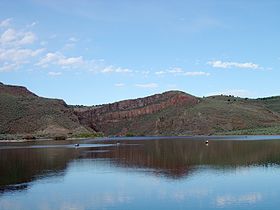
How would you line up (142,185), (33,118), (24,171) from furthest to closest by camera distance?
(33,118) < (24,171) < (142,185)

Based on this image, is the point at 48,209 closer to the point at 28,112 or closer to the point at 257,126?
the point at 28,112

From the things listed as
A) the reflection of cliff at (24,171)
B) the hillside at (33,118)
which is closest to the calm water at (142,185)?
the reflection of cliff at (24,171)

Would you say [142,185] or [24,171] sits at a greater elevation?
[24,171]

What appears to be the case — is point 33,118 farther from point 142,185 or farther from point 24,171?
point 142,185

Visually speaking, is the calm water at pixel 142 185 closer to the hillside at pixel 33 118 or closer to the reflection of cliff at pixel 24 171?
the reflection of cliff at pixel 24 171

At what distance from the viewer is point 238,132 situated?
560 ft

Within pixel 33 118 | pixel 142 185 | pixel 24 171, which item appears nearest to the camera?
pixel 142 185

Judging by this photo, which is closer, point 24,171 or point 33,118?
point 24,171

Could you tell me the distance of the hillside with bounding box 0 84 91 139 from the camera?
6358 inches

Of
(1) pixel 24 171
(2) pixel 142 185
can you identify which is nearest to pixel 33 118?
(1) pixel 24 171

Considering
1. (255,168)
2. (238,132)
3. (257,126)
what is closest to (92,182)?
(255,168)

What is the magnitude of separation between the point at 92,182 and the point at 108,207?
39.1ft

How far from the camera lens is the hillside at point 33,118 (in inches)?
6358

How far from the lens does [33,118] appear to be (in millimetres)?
165750
